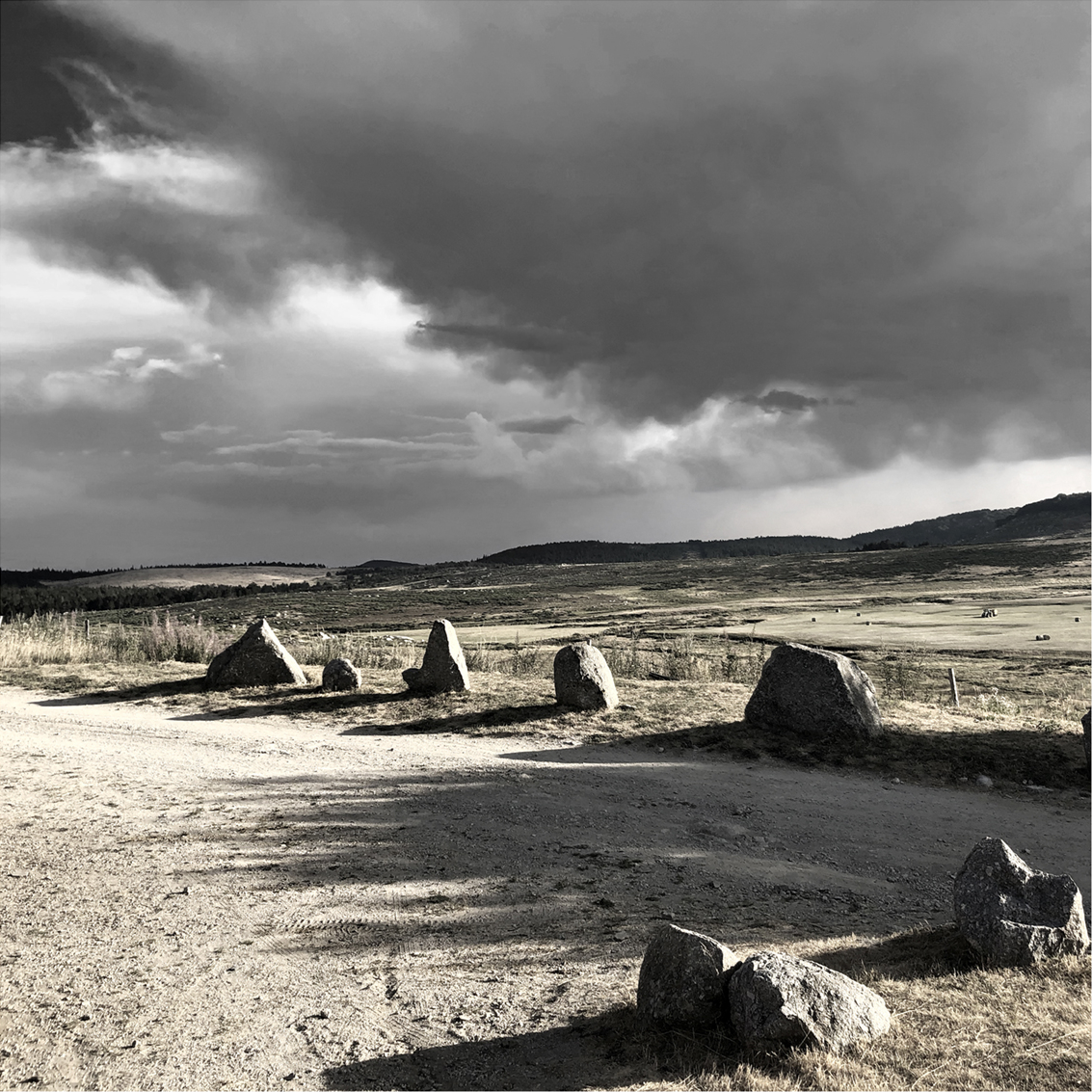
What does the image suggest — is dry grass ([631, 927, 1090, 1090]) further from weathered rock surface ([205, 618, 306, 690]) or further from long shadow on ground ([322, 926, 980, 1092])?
weathered rock surface ([205, 618, 306, 690])

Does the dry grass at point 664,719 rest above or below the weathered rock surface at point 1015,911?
below

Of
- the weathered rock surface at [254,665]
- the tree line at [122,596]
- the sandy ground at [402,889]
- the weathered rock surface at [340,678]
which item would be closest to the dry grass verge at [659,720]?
the weathered rock surface at [340,678]

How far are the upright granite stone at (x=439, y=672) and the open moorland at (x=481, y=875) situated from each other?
0.39m

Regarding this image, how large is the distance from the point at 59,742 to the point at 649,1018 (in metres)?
10.9

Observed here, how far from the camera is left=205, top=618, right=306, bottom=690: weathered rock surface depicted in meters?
16.5

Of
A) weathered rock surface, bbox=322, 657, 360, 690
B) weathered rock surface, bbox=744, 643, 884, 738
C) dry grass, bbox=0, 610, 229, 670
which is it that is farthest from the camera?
dry grass, bbox=0, 610, 229, 670

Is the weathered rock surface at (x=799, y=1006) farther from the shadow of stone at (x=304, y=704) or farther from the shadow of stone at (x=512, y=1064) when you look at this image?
the shadow of stone at (x=304, y=704)

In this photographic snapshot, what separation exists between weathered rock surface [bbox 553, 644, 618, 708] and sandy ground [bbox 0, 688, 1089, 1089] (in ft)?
6.82

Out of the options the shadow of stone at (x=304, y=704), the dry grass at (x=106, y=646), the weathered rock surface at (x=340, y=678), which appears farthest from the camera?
the dry grass at (x=106, y=646)

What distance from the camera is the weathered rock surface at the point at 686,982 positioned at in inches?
168

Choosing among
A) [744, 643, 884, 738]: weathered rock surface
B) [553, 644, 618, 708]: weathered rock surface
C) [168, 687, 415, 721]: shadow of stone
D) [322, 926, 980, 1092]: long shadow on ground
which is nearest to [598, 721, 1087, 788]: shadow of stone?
[744, 643, 884, 738]: weathered rock surface

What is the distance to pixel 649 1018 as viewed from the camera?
4324 millimetres

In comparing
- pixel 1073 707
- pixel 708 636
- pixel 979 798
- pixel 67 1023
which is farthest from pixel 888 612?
pixel 67 1023

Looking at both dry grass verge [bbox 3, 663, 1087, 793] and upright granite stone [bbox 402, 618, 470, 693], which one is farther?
upright granite stone [bbox 402, 618, 470, 693]
